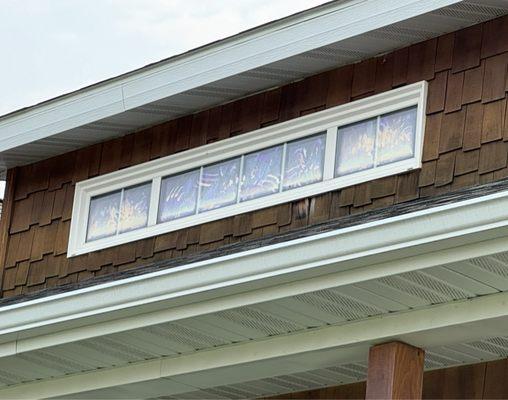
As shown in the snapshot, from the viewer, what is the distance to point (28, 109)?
32.7 feet

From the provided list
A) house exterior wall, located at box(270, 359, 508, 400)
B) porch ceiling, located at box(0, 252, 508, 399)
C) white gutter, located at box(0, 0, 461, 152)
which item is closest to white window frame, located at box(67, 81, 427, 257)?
white gutter, located at box(0, 0, 461, 152)

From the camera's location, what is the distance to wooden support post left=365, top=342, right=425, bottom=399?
7.19m

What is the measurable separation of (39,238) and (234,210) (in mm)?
2024

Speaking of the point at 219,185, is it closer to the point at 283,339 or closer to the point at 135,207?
the point at 135,207

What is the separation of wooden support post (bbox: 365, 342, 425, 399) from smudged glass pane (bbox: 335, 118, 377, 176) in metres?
1.26

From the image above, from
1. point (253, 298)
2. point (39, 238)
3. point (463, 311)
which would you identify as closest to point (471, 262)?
point (463, 311)

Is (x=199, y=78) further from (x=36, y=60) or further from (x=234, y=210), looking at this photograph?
(x=36, y=60)

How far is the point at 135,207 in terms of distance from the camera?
940 centimetres

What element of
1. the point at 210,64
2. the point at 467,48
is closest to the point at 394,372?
the point at 467,48

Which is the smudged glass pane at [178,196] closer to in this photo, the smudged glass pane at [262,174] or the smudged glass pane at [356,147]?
the smudged glass pane at [262,174]

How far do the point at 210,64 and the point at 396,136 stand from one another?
151cm

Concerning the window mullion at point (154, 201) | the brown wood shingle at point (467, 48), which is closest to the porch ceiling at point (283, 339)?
the window mullion at point (154, 201)

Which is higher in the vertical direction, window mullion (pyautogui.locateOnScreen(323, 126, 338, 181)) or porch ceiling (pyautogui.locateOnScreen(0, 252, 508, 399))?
window mullion (pyautogui.locateOnScreen(323, 126, 338, 181))

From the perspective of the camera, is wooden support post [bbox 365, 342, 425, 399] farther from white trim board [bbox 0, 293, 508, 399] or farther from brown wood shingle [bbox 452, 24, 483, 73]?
brown wood shingle [bbox 452, 24, 483, 73]
